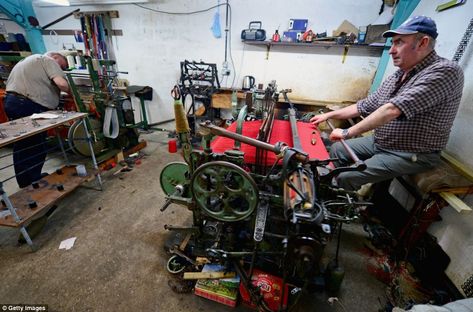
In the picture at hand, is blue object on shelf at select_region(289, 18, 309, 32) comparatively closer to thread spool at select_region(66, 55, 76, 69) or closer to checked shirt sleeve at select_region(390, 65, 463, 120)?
checked shirt sleeve at select_region(390, 65, 463, 120)

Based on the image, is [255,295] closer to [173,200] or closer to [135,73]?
[173,200]

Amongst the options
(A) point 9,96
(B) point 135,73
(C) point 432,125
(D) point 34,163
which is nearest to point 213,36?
(B) point 135,73

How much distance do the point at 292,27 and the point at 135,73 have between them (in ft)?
11.6

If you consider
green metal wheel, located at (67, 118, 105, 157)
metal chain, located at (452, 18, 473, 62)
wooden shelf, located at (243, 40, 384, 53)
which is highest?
wooden shelf, located at (243, 40, 384, 53)

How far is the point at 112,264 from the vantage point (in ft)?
6.10

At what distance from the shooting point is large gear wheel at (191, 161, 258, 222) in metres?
1.22

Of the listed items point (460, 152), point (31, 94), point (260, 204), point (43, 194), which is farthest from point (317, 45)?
point (43, 194)

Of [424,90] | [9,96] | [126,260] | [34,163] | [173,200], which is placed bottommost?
[126,260]

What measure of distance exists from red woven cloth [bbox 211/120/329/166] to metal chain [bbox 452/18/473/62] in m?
1.32

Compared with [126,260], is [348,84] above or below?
above

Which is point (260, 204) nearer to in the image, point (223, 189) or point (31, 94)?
point (223, 189)

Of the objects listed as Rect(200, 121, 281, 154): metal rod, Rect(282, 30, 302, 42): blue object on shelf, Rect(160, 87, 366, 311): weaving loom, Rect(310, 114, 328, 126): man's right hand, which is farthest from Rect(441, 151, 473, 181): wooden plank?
Rect(282, 30, 302, 42): blue object on shelf

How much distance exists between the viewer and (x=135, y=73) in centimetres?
491

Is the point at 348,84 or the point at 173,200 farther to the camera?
the point at 348,84
